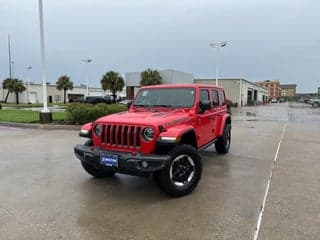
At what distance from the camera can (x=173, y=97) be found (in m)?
6.04

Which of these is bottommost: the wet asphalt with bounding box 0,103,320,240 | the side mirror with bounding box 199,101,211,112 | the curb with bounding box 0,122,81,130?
the wet asphalt with bounding box 0,103,320,240

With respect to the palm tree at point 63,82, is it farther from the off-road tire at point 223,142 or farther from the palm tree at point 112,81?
the off-road tire at point 223,142

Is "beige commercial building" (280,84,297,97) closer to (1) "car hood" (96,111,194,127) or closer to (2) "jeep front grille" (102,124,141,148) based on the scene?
(1) "car hood" (96,111,194,127)

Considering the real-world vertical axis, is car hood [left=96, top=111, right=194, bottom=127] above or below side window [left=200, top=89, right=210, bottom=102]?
below

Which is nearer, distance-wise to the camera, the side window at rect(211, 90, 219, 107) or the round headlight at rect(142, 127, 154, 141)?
the round headlight at rect(142, 127, 154, 141)

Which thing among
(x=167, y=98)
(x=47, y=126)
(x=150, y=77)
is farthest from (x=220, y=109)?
(x=150, y=77)

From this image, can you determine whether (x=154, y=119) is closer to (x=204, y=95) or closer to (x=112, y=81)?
(x=204, y=95)

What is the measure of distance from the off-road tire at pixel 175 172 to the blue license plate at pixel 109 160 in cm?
64

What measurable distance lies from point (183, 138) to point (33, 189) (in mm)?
2723

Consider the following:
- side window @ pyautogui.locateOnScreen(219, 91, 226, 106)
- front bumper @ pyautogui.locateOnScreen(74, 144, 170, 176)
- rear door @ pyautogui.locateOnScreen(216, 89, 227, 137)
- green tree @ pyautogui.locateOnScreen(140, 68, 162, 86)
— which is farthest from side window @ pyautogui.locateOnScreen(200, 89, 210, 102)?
green tree @ pyautogui.locateOnScreen(140, 68, 162, 86)

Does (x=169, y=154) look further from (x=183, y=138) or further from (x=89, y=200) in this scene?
(x=89, y=200)

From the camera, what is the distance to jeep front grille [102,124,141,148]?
179 inches

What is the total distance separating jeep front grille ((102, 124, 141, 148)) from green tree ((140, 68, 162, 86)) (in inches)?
1430

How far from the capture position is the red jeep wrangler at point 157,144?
4410mm
